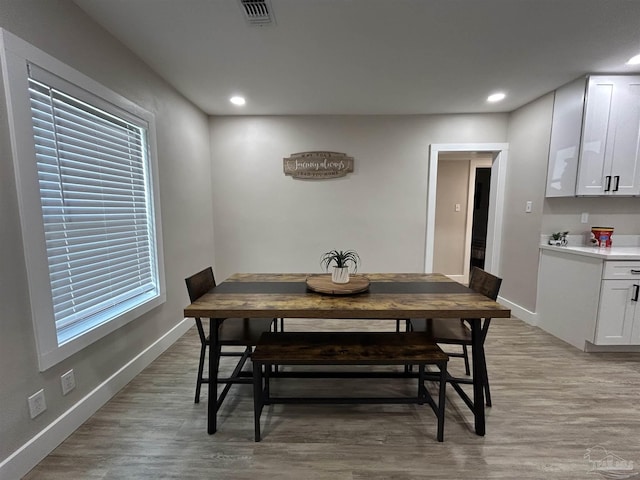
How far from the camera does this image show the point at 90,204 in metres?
1.77

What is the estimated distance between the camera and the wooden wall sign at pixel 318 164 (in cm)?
354

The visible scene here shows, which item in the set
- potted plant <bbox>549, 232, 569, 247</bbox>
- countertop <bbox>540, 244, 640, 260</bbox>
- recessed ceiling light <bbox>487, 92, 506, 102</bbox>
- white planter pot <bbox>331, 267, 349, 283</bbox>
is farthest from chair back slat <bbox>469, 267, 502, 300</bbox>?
recessed ceiling light <bbox>487, 92, 506, 102</bbox>

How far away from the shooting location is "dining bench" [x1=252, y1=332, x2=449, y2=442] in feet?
5.01

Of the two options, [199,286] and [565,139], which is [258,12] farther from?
[565,139]

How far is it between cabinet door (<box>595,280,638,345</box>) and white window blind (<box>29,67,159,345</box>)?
3.95 metres

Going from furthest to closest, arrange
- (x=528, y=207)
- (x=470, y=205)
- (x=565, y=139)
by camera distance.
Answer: (x=470, y=205) < (x=528, y=207) < (x=565, y=139)

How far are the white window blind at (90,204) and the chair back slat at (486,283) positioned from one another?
2.53 metres

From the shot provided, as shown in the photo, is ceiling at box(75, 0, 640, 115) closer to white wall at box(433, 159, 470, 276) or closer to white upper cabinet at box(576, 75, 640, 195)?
white upper cabinet at box(576, 75, 640, 195)

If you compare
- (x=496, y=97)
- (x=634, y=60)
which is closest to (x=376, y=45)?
(x=496, y=97)

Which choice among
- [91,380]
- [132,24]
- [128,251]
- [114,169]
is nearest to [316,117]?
[132,24]

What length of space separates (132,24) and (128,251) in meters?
1.56

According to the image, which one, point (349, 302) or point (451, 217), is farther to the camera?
point (451, 217)

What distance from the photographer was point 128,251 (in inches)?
83.6

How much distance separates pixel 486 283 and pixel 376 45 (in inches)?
73.7
